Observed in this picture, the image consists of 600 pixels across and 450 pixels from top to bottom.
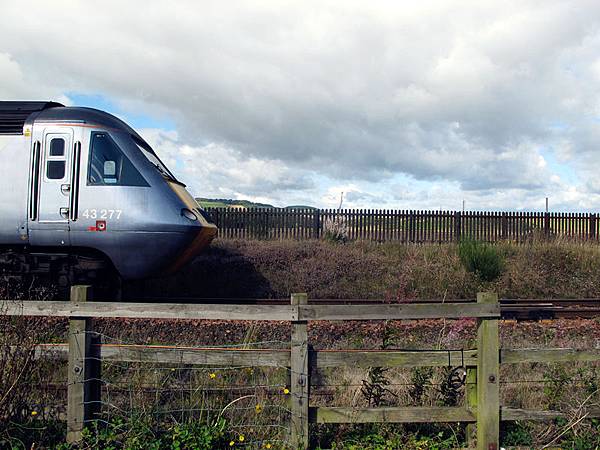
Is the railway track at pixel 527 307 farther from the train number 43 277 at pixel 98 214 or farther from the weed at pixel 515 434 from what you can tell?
the weed at pixel 515 434

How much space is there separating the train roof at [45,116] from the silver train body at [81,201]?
0.02 metres

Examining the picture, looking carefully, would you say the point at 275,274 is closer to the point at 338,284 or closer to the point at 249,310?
the point at 338,284

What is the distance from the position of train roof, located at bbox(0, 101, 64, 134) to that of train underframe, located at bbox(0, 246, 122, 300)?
194 cm

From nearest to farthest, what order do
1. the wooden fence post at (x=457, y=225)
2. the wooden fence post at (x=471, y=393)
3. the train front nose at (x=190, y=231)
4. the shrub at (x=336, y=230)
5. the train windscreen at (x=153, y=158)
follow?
the wooden fence post at (x=471, y=393), the train front nose at (x=190, y=231), the train windscreen at (x=153, y=158), the shrub at (x=336, y=230), the wooden fence post at (x=457, y=225)

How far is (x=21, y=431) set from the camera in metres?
4.64

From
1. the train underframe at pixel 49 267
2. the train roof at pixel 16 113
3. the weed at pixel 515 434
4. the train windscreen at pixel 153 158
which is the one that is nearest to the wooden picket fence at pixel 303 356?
the weed at pixel 515 434

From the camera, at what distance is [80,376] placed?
15.2 feet

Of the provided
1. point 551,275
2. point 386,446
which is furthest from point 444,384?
point 551,275

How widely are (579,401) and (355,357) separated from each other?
2.32m

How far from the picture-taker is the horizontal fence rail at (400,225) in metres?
17.3

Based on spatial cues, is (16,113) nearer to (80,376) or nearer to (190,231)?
(190,231)

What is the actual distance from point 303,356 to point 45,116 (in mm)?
6349

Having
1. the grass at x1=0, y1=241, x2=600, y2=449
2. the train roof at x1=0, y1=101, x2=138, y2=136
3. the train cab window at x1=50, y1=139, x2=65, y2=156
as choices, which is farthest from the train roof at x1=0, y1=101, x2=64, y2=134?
the grass at x1=0, y1=241, x2=600, y2=449

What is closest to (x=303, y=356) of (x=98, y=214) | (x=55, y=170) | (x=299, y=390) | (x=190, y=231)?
(x=299, y=390)
